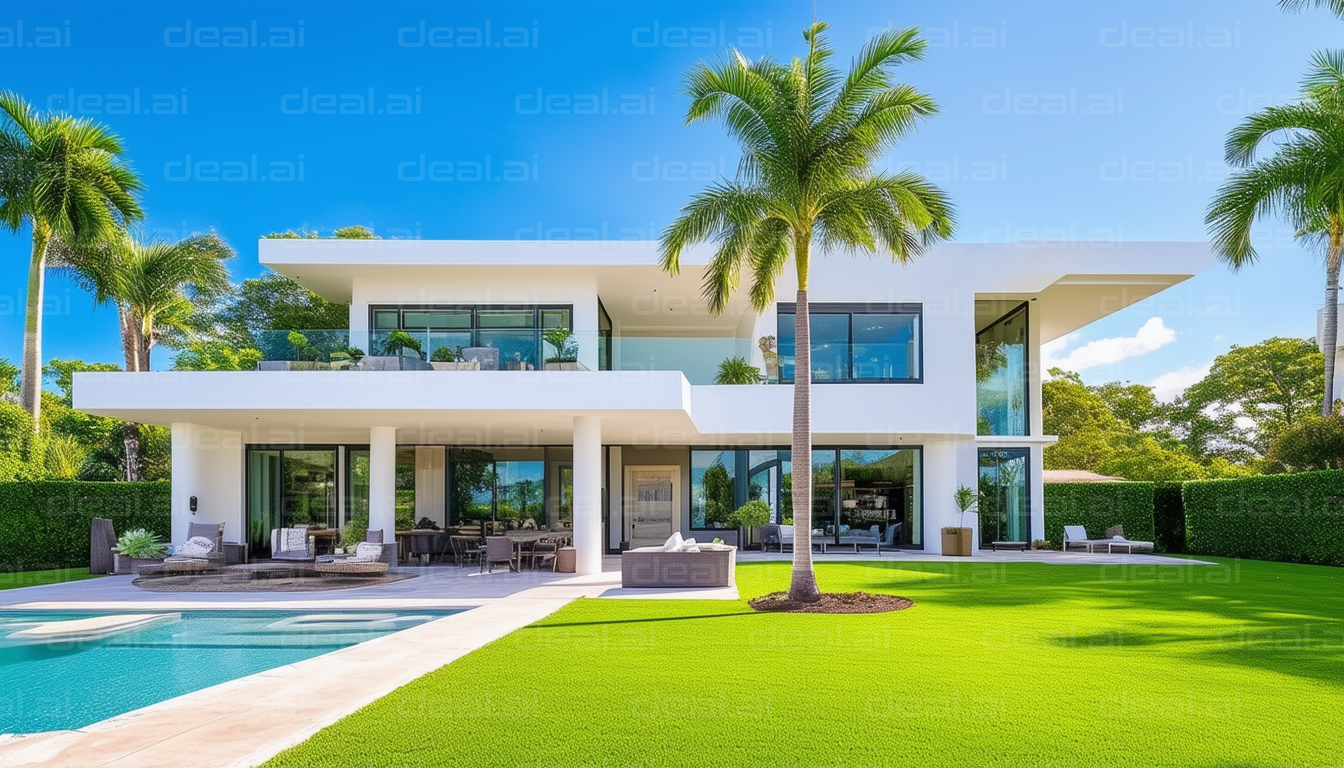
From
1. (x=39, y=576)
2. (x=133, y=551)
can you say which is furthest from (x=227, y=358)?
(x=39, y=576)

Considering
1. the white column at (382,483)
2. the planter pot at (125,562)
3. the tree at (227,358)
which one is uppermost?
the tree at (227,358)

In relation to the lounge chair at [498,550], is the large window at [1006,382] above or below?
above

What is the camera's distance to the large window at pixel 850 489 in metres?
21.7

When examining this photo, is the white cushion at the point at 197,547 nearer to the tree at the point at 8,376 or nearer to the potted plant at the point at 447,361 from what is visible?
the potted plant at the point at 447,361

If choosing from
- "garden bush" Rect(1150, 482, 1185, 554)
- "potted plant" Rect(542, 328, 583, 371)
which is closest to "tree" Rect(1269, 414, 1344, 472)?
"garden bush" Rect(1150, 482, 1185, 554)

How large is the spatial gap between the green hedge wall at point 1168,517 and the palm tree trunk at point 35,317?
28308 mm

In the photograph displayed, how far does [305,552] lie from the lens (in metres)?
17.2

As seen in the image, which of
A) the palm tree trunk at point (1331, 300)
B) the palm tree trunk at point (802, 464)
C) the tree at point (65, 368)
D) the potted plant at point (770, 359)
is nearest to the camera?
the palm tree trunk at point (802, 464)

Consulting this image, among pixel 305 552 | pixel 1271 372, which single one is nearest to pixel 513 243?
pixel 305 552

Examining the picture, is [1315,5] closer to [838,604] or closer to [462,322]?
[838,604]

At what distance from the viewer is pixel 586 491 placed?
16.4 meters

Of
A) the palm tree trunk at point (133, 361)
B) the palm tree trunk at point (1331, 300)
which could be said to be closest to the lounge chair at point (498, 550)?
the palm tree trunk at point (133, 361)

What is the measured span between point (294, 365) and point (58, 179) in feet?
29.4

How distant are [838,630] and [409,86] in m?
17.1
